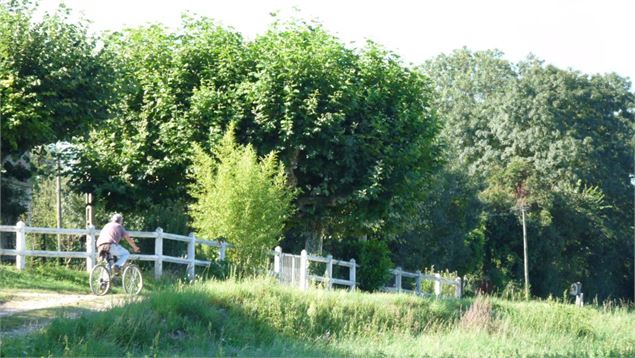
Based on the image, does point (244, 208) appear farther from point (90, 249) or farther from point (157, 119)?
point (157, 119)

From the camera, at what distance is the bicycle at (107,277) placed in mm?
22969

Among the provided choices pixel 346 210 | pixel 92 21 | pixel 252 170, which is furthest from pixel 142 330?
pixel 346 210

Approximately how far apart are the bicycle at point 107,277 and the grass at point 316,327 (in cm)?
111

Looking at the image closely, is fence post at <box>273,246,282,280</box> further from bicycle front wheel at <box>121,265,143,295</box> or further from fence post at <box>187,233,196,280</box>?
bicycle front wheel at <box>121,265,143,295</box>

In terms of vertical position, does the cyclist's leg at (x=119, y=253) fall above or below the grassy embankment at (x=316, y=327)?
above

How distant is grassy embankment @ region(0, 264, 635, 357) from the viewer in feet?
55.7

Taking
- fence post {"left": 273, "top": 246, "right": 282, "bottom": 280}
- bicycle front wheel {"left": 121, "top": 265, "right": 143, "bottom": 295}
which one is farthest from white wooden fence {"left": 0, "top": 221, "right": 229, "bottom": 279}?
bicycle front wheel {"left": 121, "top": 265, "right": 143, "bottom": 295}

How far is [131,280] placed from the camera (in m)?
23.2

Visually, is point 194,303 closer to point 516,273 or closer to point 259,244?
point 259,244

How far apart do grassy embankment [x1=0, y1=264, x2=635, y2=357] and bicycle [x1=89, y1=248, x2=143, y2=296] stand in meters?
0.88

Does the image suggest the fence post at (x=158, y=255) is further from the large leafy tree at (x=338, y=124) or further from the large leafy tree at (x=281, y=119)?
the large leafy tree at (x=338, y=124)

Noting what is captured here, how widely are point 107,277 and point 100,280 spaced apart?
0.59 ft

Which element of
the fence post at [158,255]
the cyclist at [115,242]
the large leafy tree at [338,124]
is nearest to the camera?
the cyclist at [115,242]

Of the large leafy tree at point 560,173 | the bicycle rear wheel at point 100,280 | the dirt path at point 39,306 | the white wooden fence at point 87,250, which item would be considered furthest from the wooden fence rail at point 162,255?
the large leafy tree at point 560,173
